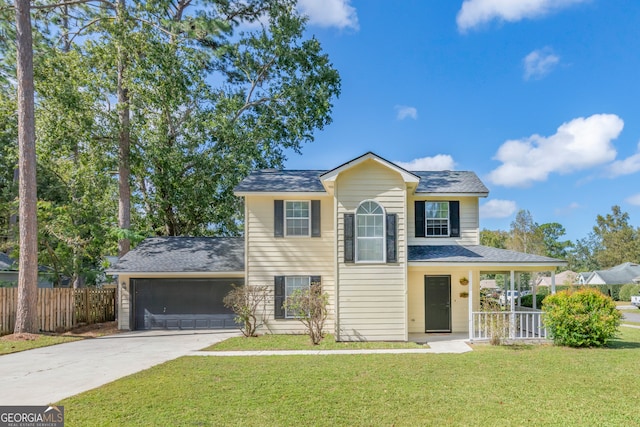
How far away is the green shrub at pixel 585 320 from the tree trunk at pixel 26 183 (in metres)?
16.5

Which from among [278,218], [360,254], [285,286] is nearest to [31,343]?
[285,286]

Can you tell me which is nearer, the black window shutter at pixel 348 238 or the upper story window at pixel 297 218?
the black window shutter at pixel 348 238

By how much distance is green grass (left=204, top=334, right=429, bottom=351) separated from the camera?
10.5 metres

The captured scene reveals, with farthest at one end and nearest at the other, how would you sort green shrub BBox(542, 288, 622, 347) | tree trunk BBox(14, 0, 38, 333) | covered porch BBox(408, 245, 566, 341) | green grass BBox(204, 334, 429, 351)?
tree trunk BBox(14, 0, 38, 333), covered porch BBox(408, 245, 566, 341), green grass BBox(204, 334, 429, 351), green shrub BBox(542, 288, 622, 347)

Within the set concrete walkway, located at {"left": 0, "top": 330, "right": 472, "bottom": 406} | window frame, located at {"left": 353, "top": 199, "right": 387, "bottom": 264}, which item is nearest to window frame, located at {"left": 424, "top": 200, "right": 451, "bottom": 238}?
window frame, located at {"left": 353, "top": 199, "right": 387, "bottom": 264}

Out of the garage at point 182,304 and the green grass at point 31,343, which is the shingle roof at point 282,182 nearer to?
the garage at point 182,304

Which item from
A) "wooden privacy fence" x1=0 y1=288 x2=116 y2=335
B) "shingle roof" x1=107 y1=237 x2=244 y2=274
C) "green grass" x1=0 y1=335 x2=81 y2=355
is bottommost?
"green grass" x1=0 y1=335 x2=81 y2=355

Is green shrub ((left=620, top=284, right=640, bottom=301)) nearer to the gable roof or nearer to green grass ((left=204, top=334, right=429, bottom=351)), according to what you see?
the gable roof

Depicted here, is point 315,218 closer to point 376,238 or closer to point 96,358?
point 376,238

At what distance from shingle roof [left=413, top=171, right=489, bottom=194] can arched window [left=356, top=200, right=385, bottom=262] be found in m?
2.70

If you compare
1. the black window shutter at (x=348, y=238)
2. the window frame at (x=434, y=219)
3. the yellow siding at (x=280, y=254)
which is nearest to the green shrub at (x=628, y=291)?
the window frame at (x=434, y=219)

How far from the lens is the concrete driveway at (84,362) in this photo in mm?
6586

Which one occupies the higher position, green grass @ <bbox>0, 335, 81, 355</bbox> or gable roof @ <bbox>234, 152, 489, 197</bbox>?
gable roof @ <bbox>234, 152, 489, 197</bbox>

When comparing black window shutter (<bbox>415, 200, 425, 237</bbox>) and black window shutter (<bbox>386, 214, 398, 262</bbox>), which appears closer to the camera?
black window shutter (<bbox>386, 214, 398, 262</bbox>)
